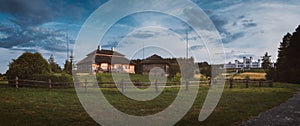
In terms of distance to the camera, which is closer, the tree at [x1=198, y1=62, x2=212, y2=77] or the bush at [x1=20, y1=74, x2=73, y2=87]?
the bush at [x1=20, y1=74, x2=73, y2=87]

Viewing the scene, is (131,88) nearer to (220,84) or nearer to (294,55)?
(220,84)

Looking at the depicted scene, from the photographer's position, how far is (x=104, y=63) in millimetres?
58375

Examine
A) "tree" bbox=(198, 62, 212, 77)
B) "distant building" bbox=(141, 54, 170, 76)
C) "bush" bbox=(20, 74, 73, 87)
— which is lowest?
"bush" bbox=(20, 74, 73, 87)

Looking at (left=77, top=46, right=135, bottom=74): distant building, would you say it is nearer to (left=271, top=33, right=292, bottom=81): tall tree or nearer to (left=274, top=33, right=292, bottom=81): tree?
(left=274, top=33, right=292, bottom=81): tree

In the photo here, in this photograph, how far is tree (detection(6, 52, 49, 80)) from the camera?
90.3 feet

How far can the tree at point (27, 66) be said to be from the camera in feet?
90.3

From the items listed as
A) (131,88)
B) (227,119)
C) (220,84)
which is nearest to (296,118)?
(227,119)

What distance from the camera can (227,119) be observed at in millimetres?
9875

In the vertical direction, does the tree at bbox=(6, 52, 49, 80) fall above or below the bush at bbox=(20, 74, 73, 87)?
above

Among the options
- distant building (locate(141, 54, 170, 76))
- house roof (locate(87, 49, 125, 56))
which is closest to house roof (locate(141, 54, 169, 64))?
distant building (locate(141, 54, 170, 76))

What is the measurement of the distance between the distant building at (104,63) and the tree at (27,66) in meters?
25.7

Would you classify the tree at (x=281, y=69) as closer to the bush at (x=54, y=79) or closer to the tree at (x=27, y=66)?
the bush at (x=54, y=79)

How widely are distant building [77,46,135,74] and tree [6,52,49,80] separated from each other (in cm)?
2573

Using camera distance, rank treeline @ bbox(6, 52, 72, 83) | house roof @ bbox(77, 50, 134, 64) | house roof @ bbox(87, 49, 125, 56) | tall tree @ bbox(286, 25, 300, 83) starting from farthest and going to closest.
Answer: house roof @ bbox(87, 49, 125, 56) → house roof @ bbox(77, 50, 134, 64) → tall tree @ bbox(286, 25, 300, 83) → treeline @ bbox(6, 52, 72, 83)
